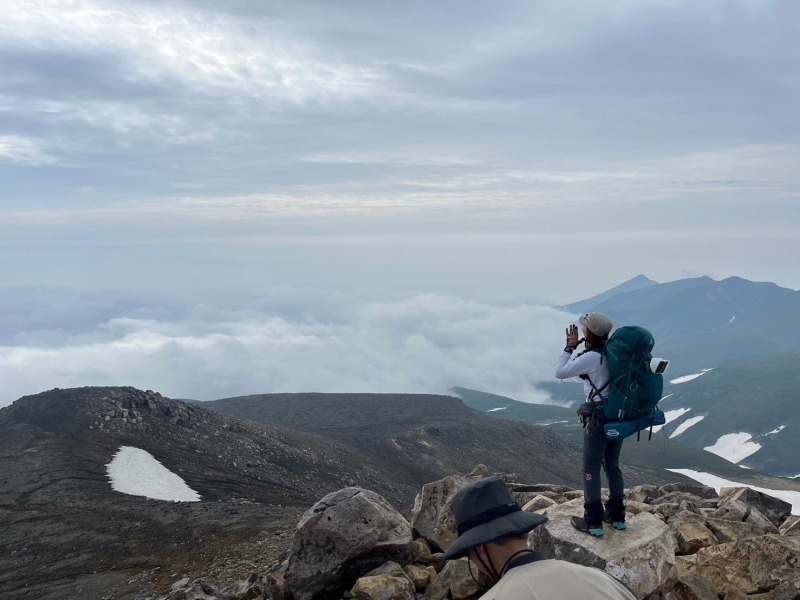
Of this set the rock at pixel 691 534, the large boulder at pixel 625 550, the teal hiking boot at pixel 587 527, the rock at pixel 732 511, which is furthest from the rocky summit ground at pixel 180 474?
the rock at pixel 732 511

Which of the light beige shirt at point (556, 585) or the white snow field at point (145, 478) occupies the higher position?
the light beige shirt at point (556, 585)

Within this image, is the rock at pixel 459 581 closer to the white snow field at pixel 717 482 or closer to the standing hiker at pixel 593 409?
the standing hiker at pixel 593 409

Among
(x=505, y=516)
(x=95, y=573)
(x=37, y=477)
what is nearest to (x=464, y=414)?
(x=37, y=477)

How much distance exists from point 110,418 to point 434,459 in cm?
4345

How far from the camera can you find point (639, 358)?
31.6ft

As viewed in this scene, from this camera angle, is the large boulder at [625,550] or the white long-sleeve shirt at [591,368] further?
the white long-sleeve shirt at [591,368]

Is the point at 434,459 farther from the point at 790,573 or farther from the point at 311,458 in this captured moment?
the point at 790,573

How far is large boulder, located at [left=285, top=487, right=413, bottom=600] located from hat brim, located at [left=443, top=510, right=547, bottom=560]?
8.16 metres

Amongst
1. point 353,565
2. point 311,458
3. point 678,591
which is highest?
point 678,591

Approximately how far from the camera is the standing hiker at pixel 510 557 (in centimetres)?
388

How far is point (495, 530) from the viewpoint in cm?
459

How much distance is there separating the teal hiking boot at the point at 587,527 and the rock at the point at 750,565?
191 centimetres

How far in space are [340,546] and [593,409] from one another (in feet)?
19.5

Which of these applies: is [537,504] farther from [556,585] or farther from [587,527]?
[556,585]
